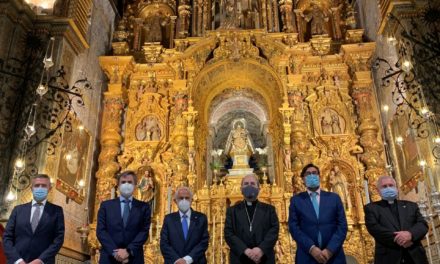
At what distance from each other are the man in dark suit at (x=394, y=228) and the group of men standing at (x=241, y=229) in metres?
0.01

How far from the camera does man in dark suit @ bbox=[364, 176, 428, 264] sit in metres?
4.50

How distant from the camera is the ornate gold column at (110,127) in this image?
1161cm

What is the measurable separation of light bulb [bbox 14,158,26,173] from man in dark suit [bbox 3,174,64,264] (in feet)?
11.1

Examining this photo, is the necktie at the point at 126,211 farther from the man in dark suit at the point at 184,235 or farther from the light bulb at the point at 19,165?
the light bulb at the point at 19,165

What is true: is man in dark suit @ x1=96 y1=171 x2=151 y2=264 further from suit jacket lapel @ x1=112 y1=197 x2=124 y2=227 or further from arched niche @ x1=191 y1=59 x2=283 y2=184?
arched niche @ x1=191 y1=59 x2=283 y2=184

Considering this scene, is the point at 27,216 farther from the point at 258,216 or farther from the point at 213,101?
the point at 213,101

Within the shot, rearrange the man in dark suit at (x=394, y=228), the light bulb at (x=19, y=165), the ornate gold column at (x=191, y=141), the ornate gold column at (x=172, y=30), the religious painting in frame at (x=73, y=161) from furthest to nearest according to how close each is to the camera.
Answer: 1. the ornate gold column at (x=172, y=30)
2. the ornate gold column at (x=191, y=141)
3. the religious painting in frame at (x=73, y=161)
4. the light bulb at (x=19, y=165)
5. the man in dark suit at (x=394, y=228)

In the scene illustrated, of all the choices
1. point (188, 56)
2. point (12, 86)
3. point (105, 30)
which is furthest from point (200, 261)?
point (105, 30)

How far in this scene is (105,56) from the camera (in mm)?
13242

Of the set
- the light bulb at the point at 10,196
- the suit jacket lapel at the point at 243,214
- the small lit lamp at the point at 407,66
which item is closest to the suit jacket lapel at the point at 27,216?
the suit jacket lapel at the point at 243,214

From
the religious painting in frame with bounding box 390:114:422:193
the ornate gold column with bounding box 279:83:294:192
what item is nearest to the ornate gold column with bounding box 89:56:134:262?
the ornate gold column with bounding box 279:83:294:192

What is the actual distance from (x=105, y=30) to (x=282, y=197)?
28.7 ft

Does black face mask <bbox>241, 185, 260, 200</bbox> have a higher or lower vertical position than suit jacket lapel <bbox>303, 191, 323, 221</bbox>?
higher

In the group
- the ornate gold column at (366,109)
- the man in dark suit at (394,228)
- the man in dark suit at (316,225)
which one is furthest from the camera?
the ornate gold column at (366,109)
